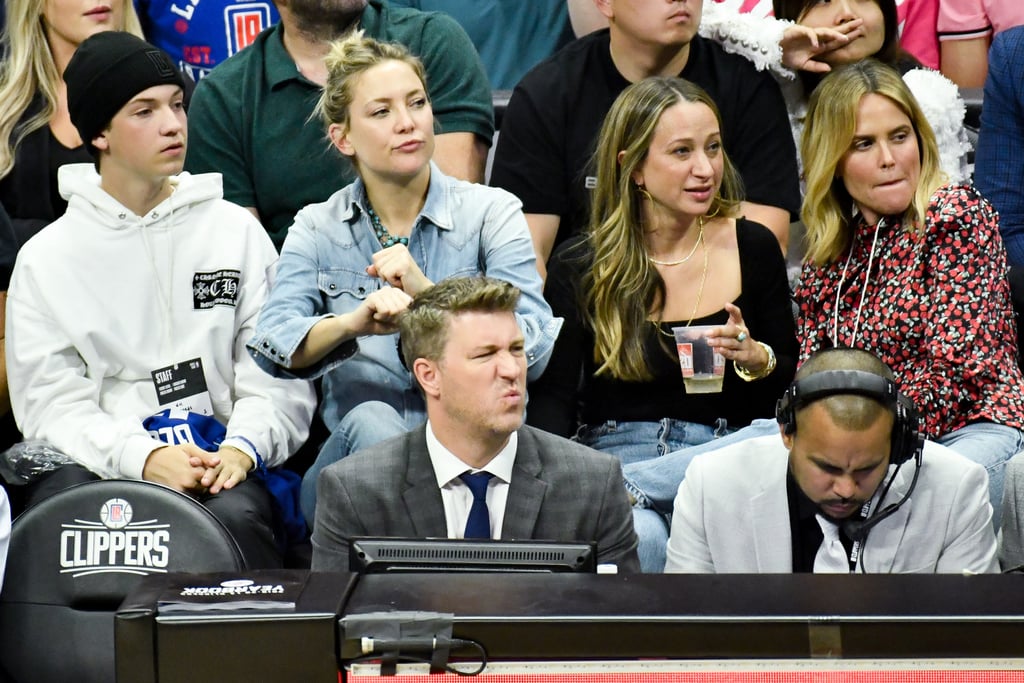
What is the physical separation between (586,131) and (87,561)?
1681 millimetres

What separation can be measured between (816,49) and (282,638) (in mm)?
2808

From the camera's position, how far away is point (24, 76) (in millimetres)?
3744

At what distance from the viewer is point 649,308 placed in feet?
11.0

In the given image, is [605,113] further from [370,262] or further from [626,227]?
[370,262]

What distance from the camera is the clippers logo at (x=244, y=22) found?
165 inches

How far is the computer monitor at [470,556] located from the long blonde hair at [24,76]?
246 cm

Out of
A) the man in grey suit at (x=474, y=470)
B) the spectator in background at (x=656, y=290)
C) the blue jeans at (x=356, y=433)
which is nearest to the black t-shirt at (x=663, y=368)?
the spectator in background at (x=656, y=290)

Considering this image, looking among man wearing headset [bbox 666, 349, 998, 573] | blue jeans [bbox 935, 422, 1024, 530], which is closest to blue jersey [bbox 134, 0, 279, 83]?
man wearing headset [bbox 666, 349, 998, 573]

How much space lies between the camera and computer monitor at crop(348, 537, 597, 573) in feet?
5.23

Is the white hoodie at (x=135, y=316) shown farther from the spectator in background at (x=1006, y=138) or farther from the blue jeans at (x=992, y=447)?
the spectator in background at (x=1006, y=138)

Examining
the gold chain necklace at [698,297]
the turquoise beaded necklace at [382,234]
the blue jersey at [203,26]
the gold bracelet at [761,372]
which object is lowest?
the gold bracelet at [761,372]

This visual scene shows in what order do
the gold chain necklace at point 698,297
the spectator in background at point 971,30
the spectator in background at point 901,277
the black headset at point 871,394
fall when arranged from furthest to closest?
the spectator in background at point 971,30 < the gold chain necklace at point 698,297 < the spectator in background at point 901,277 < the black headset at point 871,394

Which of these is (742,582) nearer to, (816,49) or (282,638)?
(282,638)

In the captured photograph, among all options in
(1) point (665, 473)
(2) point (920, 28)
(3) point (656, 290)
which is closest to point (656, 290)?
(3) point (656, 290)
